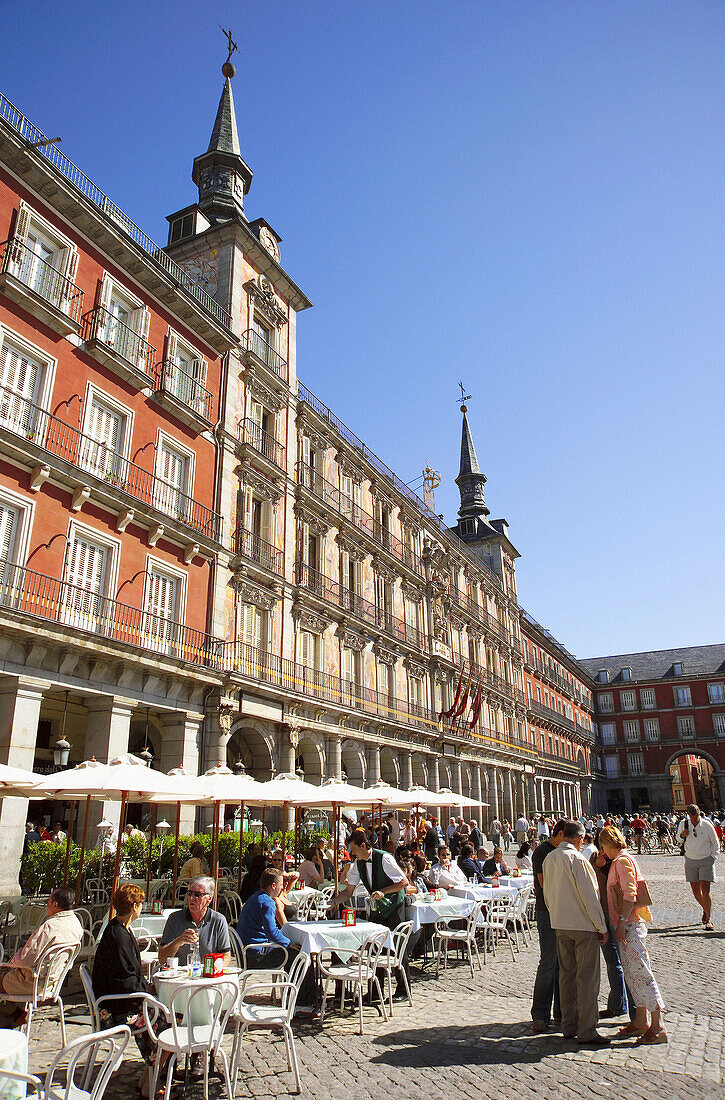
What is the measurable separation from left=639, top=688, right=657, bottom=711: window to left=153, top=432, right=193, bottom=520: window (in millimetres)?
60917

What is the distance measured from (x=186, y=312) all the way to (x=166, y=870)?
14.5 metres

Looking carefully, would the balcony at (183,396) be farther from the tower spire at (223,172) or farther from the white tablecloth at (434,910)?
the white tablecloth at (434,910)

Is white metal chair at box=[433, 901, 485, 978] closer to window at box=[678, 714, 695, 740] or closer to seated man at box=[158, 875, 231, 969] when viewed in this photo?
seated man at box=[158, 875, 231, 969]

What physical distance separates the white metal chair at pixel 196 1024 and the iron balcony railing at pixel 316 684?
1419 cm

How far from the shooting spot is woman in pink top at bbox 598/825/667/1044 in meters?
6.06

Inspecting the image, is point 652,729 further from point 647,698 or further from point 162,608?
point 162,608

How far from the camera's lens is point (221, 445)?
69.6ft

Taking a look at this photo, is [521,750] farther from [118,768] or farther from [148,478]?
[118,768]

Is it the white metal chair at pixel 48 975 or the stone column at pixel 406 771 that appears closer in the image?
the white metal chair at pixel 48 975

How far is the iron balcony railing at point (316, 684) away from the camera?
20.3 m

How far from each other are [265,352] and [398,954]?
20923mm

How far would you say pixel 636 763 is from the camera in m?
68.5

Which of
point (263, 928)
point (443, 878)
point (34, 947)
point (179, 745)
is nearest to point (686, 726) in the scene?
point (179, 745)

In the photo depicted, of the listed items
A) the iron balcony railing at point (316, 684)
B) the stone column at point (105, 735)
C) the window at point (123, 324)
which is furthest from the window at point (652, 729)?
the window at point (123, 324)
